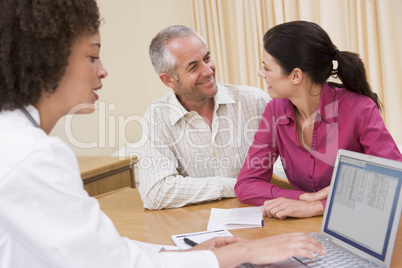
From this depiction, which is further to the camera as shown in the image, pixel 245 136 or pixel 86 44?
pixel 245 136

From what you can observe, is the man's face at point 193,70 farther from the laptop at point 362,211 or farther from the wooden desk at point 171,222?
the laptop at point 362,211

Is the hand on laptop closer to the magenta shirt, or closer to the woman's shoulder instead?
the magenta shirt

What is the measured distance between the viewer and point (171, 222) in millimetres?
1625

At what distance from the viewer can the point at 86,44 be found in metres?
1.03

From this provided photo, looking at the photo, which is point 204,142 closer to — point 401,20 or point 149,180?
point 149,180

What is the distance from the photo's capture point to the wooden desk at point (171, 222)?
1411 millimetres

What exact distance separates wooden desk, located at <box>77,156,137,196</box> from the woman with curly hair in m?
1.72

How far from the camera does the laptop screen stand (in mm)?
1045

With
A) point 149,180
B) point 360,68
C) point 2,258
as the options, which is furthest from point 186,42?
point 2,258

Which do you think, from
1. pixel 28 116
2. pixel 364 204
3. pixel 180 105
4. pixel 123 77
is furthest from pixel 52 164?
pixel 123 77

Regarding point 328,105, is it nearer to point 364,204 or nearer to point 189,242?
point 364,204

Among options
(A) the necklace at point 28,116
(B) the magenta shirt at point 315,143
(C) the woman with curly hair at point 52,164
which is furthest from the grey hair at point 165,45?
(A) the necklace at point 28,116

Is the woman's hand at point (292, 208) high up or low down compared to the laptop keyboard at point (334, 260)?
down

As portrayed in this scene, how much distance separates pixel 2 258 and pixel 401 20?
2.90m
